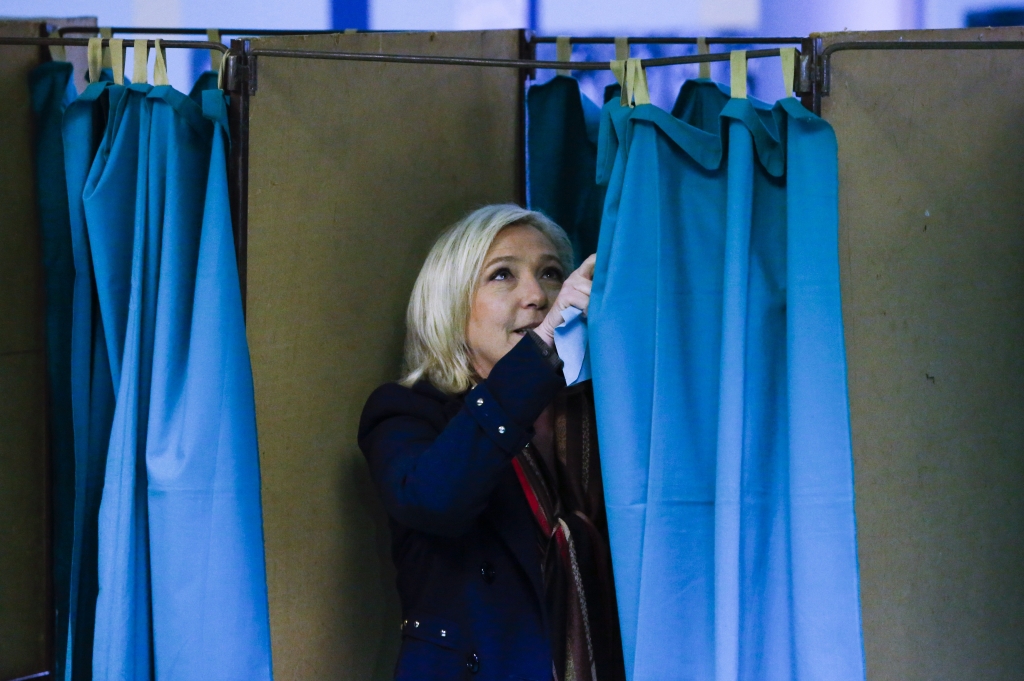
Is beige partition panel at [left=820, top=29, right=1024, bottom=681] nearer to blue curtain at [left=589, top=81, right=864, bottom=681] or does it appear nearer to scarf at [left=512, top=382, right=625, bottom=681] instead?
blue curtain at [left=589, top=81, right=864, bottom=681]

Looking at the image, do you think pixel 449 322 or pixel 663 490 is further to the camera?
pixel 449 322

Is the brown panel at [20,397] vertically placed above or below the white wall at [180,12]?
below

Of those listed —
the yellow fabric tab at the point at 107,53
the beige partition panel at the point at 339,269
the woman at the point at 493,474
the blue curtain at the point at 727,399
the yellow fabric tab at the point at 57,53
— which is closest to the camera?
the blue curtain at the point at 727,399

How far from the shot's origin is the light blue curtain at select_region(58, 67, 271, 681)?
152 centimetres

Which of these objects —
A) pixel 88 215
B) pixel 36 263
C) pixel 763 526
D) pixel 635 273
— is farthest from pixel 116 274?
pixel 763 526

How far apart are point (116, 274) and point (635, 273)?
2.58 feet

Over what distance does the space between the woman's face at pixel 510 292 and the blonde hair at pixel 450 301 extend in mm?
15

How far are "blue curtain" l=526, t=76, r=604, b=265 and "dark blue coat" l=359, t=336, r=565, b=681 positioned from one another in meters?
0.57

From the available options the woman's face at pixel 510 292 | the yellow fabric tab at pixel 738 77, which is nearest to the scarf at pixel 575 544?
the woman's face at pixel 510 292

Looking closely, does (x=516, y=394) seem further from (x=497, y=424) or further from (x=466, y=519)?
(x=466, y=519)

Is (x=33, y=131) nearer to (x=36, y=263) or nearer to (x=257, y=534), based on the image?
(x=36, y=263)

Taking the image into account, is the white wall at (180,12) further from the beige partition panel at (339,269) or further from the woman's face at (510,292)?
the woman's face at (510,292)

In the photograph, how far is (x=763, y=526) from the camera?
4.77 feet

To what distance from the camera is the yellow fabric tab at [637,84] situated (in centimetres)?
152
